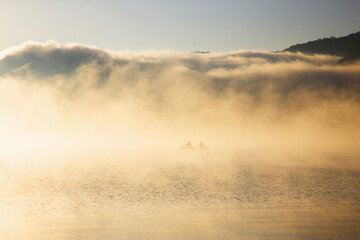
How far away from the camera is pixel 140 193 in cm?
5247

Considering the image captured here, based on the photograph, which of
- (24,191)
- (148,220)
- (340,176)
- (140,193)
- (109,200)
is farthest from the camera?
(340,176)

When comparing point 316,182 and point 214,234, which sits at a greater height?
point 214,234

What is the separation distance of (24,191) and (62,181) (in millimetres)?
13025

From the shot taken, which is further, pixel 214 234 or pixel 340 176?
pixel 340 176

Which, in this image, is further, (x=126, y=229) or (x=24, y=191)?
(x=24, y=191)

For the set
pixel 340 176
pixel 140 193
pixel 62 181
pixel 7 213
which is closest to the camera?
pixel 7 213

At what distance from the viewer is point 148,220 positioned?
35.4 metres

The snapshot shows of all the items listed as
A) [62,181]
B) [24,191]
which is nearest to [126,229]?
[24,191]

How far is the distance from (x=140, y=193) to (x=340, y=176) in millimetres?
38073

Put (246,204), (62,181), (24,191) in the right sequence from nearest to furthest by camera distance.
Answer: (246,204) < (24,191) < (62,181)

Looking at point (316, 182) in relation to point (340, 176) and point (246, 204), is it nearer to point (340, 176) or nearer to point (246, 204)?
point (340, 176)

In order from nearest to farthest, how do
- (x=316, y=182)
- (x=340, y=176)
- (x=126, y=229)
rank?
(x=126, y=229) → (x=316, y=182) → (x=340, y=176)

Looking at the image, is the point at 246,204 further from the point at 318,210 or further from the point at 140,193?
the point at 140,193

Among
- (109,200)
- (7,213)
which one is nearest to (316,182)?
(109,200)
